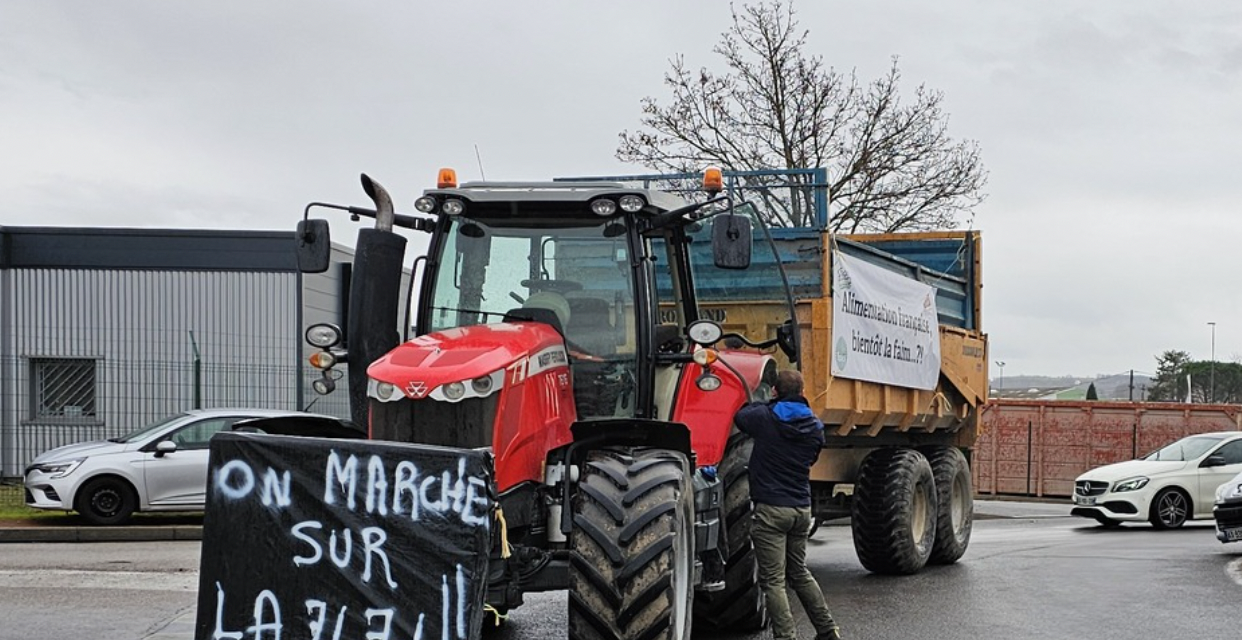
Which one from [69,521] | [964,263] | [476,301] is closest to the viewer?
[476,301]

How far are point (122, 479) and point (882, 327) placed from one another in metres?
9.77

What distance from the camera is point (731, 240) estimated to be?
343 inches

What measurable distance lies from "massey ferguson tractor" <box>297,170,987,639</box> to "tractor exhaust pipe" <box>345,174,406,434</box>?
0.04 feet

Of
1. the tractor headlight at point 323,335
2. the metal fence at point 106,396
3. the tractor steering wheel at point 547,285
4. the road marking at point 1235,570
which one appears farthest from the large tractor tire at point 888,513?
the metal fence at point 106,396

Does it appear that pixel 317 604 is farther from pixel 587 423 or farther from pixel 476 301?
pixel 476 301

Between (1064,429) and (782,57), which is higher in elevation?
(782,57)

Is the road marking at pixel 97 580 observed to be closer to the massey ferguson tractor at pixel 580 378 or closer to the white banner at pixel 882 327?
the massey ferguson tractor at pixel 580 378

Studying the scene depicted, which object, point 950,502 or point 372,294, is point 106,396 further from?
point 372,294

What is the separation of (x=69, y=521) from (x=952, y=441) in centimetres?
1075

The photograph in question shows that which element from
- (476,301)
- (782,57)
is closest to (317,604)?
(476,301)

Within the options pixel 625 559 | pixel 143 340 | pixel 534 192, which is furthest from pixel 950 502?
pixel 143 340

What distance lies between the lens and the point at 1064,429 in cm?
3136

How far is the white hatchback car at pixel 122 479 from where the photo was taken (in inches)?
702

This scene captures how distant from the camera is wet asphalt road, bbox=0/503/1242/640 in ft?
33.9
